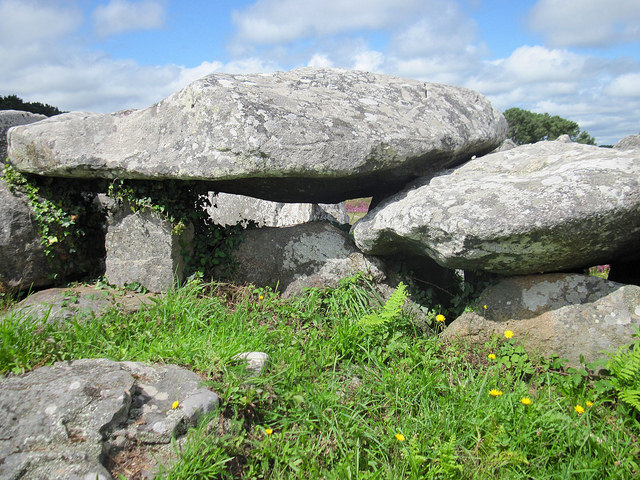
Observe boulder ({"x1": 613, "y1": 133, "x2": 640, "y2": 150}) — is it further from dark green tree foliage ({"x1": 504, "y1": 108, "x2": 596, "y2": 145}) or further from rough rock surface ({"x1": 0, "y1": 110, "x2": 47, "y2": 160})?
dark green tree foliage ({"x1": 504, "y1": 108, "x2": 596, "y2": 145})

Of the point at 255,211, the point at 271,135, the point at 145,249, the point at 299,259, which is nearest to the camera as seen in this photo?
the point at 271,135

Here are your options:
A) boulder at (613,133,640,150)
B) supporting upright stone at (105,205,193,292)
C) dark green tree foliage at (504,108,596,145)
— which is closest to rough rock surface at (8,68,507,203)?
supporting upright stone at (105,205,193,292)

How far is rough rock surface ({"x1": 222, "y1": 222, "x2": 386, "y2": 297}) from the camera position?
216 inches

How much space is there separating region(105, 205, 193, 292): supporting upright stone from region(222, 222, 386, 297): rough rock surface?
713 mm

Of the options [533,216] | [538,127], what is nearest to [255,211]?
[533,216]

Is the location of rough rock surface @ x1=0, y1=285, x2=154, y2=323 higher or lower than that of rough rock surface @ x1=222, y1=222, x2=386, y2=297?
lower

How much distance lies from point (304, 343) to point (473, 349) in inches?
62.2

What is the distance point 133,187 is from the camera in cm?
528

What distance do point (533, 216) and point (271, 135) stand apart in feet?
8.12

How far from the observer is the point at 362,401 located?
12.1ft

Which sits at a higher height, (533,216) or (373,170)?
(373,170)

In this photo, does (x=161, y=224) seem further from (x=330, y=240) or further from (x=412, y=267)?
(x=412, y=267)

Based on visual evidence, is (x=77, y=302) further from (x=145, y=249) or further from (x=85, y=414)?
(x=85, y=414)

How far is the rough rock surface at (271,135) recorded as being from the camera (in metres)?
4.62
